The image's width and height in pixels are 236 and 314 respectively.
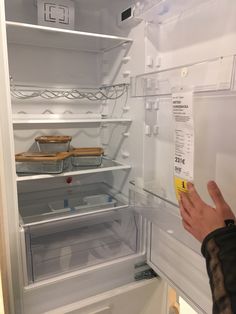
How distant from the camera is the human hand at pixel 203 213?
0.65 metres

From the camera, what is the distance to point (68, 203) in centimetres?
142

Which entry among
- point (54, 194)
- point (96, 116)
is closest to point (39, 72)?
point (96, 116)

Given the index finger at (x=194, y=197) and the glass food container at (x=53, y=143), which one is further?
the glass food container at (x=53, y=143)

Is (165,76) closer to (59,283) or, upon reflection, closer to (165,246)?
(165,246)

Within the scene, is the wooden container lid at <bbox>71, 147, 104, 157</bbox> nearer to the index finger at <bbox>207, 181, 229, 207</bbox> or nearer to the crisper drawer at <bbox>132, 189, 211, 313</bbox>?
the crisper drawer at <bbox>132, 189, 211, 313</bbox>

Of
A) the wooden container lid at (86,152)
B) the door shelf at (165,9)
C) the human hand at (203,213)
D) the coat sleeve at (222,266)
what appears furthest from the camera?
the wooden container lid at (86,152)

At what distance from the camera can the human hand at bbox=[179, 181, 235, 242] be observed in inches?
25.6

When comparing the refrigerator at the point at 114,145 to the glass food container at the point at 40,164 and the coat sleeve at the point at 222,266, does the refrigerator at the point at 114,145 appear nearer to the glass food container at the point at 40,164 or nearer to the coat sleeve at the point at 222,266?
the glass food container at the point at 40,164

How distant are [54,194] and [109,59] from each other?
0.83 m

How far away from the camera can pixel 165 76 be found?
89 centimetres

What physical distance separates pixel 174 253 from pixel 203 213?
462 millimetres

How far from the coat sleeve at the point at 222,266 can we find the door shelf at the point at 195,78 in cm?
37

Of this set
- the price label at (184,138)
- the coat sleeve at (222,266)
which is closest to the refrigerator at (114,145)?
the price label at (184,138)

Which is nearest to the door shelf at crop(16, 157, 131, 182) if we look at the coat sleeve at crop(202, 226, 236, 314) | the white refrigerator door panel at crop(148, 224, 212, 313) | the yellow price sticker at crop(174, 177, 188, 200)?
the white refrigerator door panel at crop(148, 224, 212, 313)
